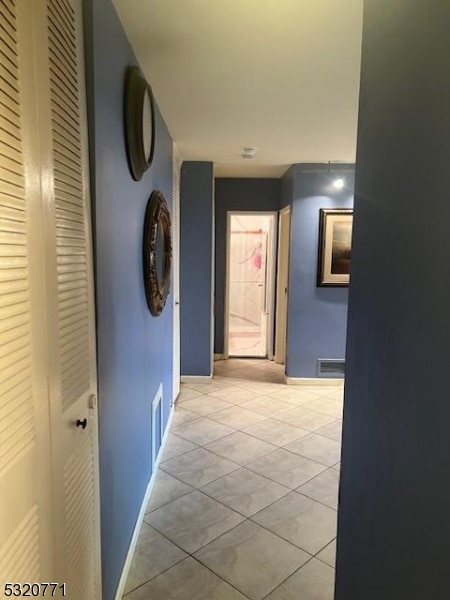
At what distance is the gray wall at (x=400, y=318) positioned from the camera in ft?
2.44

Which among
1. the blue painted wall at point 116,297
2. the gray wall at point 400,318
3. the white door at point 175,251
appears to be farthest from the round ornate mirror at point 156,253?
the gray wall at point 400,318

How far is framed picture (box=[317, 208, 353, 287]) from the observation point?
4.32 meters

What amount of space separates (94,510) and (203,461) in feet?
5.17

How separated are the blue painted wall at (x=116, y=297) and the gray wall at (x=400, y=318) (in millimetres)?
838

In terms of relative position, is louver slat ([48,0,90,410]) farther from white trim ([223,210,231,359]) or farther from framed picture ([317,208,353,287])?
white trim ([223,210,231,359])

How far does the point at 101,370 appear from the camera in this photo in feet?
4.75

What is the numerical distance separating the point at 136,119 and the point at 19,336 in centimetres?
130

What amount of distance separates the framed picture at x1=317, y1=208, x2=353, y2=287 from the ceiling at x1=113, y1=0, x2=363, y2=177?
1076 millimetres

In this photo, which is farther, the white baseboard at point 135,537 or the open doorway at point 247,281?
the open doorway at point 247,281

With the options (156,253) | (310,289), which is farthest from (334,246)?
(156,253)

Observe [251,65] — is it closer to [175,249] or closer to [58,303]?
[58,303]

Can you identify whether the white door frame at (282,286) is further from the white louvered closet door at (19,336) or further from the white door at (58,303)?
the white louvered closet door at (19,336)

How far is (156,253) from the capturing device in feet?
8.00

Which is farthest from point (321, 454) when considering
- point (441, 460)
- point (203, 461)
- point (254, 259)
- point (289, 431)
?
point (254, 259)
